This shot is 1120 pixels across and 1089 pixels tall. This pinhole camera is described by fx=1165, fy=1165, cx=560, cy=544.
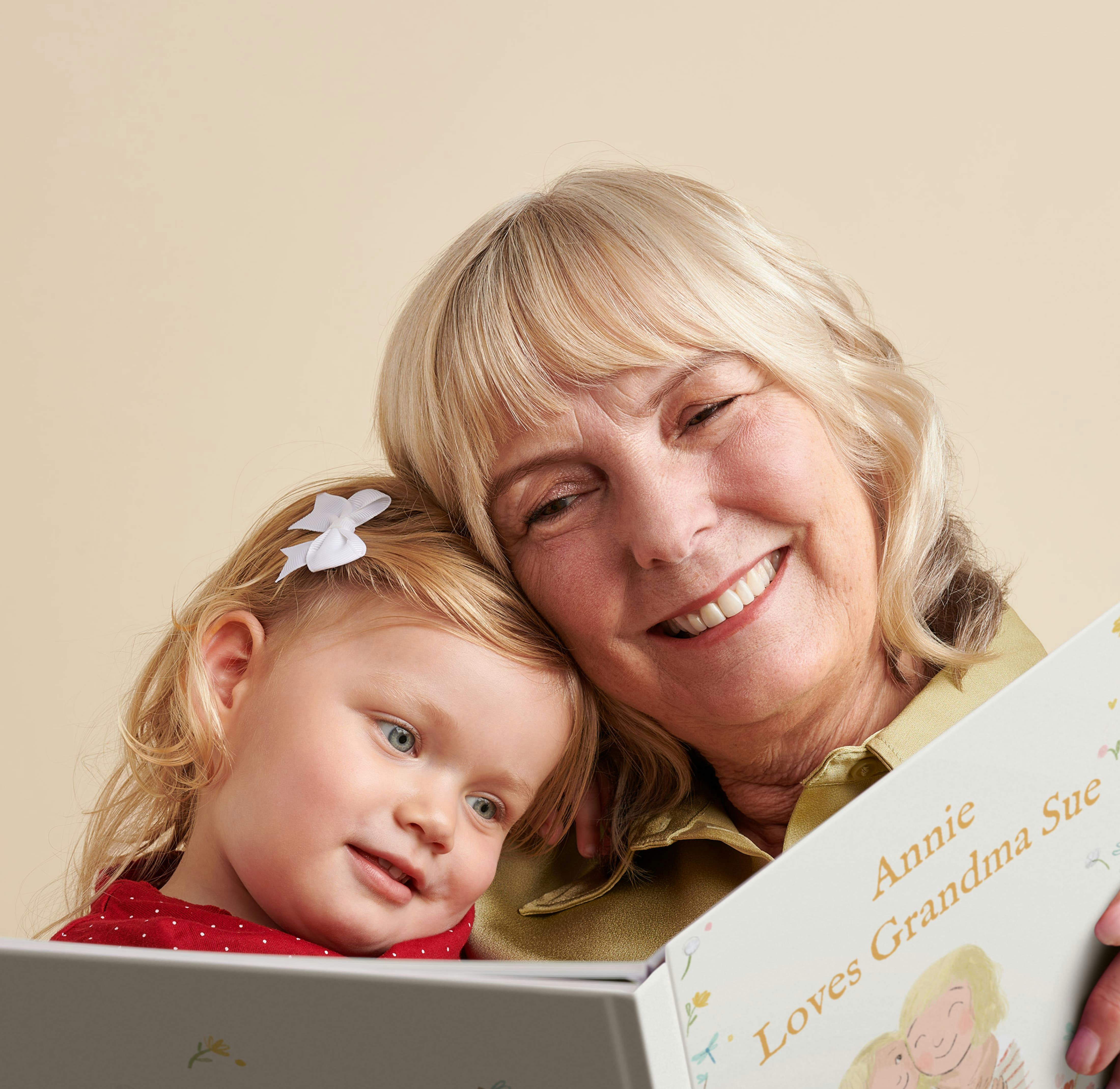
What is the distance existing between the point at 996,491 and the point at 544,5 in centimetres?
162

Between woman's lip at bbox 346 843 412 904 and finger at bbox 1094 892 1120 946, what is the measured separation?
724 millimetres

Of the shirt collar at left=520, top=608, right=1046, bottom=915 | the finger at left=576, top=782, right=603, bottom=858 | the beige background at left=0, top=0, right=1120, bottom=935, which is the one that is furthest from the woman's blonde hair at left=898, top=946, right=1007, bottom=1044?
the beige background at left=0, top=0, right=1120, bottom=935

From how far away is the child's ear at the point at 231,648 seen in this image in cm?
148

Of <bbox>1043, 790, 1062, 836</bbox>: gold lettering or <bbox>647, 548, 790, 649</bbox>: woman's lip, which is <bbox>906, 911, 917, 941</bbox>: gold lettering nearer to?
<bbox>1043, 790, 1062, 836</bbox>: gold lettering

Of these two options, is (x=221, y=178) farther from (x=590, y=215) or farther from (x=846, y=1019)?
(x=846, y=1019)

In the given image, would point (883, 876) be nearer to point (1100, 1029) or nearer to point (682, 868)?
point (1100, 1029)

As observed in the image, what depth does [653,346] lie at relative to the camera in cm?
136

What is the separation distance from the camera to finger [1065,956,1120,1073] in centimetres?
102

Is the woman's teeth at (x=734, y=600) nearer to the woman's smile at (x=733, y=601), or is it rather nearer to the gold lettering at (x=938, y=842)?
the woman's smile at (x=733, y=601)

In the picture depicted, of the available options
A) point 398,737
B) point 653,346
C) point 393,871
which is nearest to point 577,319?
point 653,346

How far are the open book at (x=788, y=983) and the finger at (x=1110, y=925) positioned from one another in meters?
0.01

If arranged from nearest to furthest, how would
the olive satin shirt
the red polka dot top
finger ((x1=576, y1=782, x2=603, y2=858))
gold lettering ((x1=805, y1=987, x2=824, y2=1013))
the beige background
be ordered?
gold lettering ((x1=805, y1=987, x2=824, y2=1013)) < the red polka dot top < the olive satin shirt < finger ((x1=576, y1=782, x2=603, y2=858)) < the beige background

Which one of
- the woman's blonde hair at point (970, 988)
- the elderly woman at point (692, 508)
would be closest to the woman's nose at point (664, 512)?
the elderly woman at point (692, 508)

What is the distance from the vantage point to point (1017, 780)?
902mm
